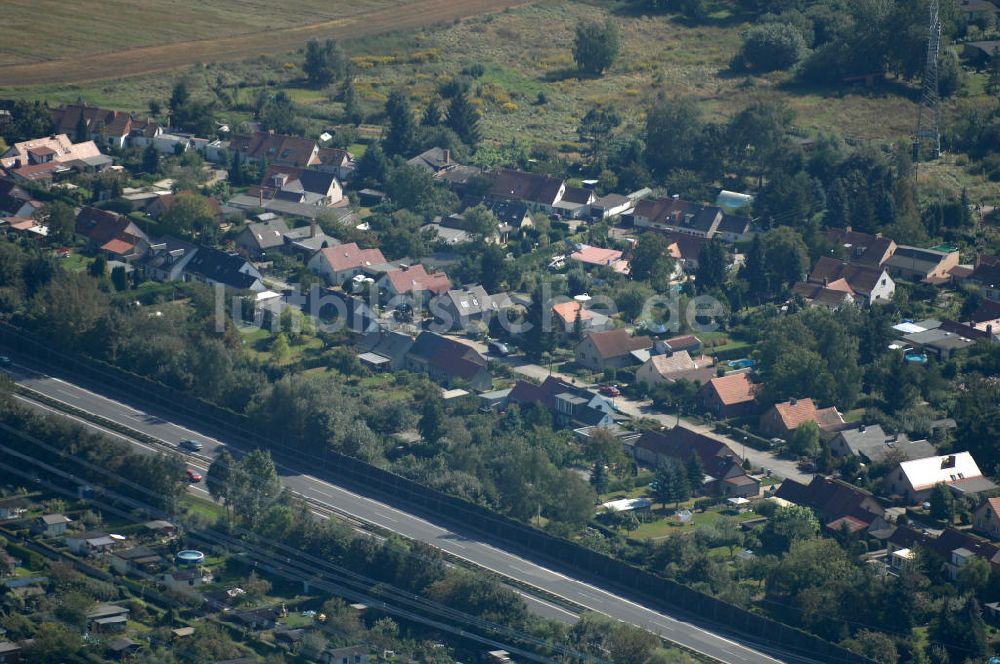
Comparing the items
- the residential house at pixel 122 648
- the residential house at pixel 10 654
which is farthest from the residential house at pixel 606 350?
the residential house at pixel 10 654

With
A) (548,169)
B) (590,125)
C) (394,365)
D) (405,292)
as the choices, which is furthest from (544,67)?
(394,365)

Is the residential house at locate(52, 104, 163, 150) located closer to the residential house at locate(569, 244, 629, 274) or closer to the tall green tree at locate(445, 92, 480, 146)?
the tall green tree at locate(445, 92, 480, 146)

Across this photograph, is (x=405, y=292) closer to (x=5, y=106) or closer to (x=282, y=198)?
(x=282, y=198)

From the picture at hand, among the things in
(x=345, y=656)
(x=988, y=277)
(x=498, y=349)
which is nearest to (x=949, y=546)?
(x=345, y=656)

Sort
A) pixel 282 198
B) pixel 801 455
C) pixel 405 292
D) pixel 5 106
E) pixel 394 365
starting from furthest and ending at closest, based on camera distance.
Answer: pixel 5 106 < pixel 282 198 < pixel 405 292 < pixel 394 365 < pixel 801 455

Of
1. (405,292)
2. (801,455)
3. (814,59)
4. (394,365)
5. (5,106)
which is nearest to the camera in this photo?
(801,455)

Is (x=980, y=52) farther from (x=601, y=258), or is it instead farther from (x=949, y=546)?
(x=949, y=546)

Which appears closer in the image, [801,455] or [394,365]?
[801,455]

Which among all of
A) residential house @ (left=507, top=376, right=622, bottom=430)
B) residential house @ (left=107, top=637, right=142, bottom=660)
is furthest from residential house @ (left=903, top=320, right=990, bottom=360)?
residential house @ (left=107, top=637, right=142, bottom=660)
